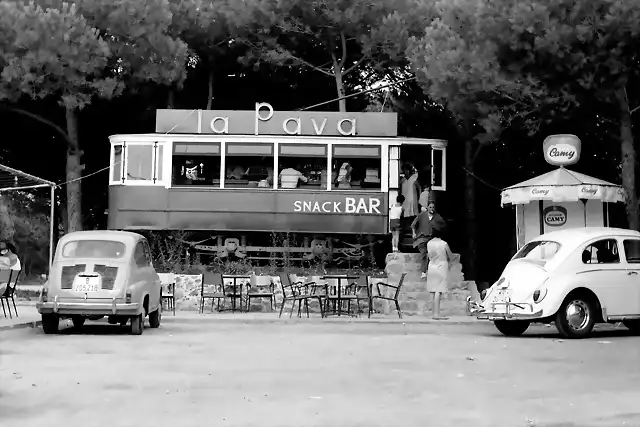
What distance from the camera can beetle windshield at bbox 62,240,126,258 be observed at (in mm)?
18656

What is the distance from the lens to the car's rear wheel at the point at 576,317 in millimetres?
17672

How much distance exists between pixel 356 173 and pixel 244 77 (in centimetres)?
1254

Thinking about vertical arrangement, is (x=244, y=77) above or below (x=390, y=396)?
above

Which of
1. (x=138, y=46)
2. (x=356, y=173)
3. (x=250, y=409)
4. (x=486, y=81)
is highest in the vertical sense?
(x=138, y=46)

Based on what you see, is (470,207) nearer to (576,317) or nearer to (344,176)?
(344,176)

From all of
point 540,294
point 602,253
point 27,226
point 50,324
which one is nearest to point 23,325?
point 50,324

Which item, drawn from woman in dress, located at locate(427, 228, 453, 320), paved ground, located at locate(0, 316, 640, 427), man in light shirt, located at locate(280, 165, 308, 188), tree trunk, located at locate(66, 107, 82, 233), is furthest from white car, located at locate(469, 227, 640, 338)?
tree trunk, located at locate(66, 107, 82, 233)

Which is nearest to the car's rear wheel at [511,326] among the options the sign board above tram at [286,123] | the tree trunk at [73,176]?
the sign board above tram at [286,123]

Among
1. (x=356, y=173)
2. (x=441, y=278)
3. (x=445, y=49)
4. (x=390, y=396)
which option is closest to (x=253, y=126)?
(x=356, y=173)

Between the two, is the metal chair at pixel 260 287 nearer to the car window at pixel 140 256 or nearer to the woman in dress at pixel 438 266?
the woman in dress at pixel 438 266

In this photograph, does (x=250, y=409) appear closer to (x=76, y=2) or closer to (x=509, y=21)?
(x=509, y=21)

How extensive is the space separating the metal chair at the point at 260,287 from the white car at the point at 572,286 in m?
6.74

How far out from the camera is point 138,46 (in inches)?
1307

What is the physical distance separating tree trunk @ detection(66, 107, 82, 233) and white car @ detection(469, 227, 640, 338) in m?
17.0
